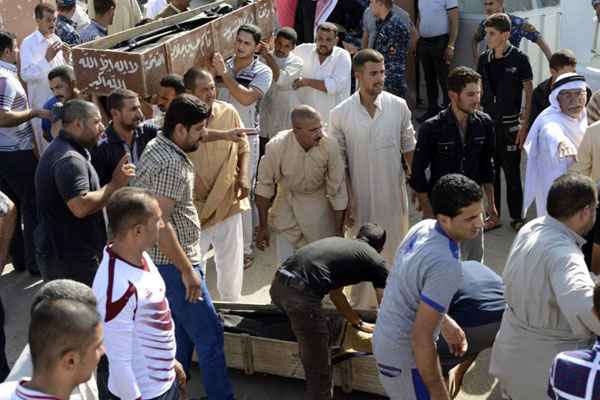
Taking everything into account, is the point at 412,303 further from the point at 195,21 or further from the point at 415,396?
the point at 195,21

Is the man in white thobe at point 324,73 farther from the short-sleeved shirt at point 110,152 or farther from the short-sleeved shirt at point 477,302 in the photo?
the short-sleeved shirt at point 477,302

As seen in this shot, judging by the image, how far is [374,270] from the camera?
4.65 metres

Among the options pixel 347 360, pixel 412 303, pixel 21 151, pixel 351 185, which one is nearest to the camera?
pixel 412 303

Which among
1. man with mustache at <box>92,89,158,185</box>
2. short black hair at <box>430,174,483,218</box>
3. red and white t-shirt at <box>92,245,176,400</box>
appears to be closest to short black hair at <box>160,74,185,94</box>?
man with mustache at <box>92,89,158,185</box>

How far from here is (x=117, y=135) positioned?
549 centimetres

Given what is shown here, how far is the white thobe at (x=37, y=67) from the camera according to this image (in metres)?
7.41

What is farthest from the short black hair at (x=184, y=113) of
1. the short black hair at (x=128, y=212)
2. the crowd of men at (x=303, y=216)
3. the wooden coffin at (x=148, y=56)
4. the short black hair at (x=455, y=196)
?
the wooden coffin at (x=148, y=56)

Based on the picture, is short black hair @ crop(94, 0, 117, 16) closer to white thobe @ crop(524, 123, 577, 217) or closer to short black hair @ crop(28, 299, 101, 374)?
white thobe @ crop(524, 123, 577, 217)

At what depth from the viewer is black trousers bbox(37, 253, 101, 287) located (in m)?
5.01

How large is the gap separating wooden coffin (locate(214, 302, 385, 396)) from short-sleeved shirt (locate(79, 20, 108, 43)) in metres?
4.25

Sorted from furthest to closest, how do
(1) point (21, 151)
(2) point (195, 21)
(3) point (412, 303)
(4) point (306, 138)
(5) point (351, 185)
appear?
(2) point (195, 21), (1) point (21, 151), (5) point (351, 185), (4) point (306, 138), (3) point (412, 303)

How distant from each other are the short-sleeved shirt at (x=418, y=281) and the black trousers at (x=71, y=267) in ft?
6.52

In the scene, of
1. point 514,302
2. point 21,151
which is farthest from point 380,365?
point 21,151

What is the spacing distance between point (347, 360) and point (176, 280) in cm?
115
